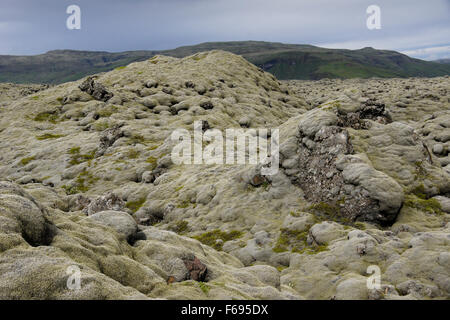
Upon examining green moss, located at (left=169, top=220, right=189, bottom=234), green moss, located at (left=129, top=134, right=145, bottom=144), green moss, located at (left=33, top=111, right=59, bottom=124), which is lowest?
green moss, located at (left=169, top=220, right=189, bottom=234)

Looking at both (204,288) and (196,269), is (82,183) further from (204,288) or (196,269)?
(204,288)

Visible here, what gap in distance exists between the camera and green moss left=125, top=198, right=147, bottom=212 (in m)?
45.8

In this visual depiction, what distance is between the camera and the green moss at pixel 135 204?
4578cm

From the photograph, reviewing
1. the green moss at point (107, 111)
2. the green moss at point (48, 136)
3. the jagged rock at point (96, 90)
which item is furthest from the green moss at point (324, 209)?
the jagged rock at point (96, 90)

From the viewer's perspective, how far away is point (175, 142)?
62.3 metres

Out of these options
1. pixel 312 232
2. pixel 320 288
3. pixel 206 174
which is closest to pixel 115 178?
pixel 206 174

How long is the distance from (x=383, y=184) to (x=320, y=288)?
1366 cm

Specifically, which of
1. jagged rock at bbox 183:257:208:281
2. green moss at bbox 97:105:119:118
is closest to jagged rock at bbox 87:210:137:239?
jagged rock at bbox 183:257:208:281

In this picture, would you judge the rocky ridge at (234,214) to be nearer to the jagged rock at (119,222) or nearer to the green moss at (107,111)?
the jagged rock at (119,222)

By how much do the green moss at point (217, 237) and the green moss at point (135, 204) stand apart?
545 inches

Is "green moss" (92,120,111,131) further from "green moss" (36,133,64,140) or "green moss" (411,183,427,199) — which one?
"green moss" (411,183,427,199)

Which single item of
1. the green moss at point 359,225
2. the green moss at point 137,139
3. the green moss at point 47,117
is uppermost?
the green moss at point 47,117

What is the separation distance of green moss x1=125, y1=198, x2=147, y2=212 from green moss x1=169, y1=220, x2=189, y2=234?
808 cm

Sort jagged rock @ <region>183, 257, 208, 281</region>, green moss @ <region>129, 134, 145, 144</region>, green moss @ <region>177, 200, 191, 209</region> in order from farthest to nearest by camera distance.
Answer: green moss @ <region>129, 134, 145, 144</region>
green moss @ <region>177, 200, 191, 209</region>
jagged rock @ <region>183, 257, 208, 281</region>
